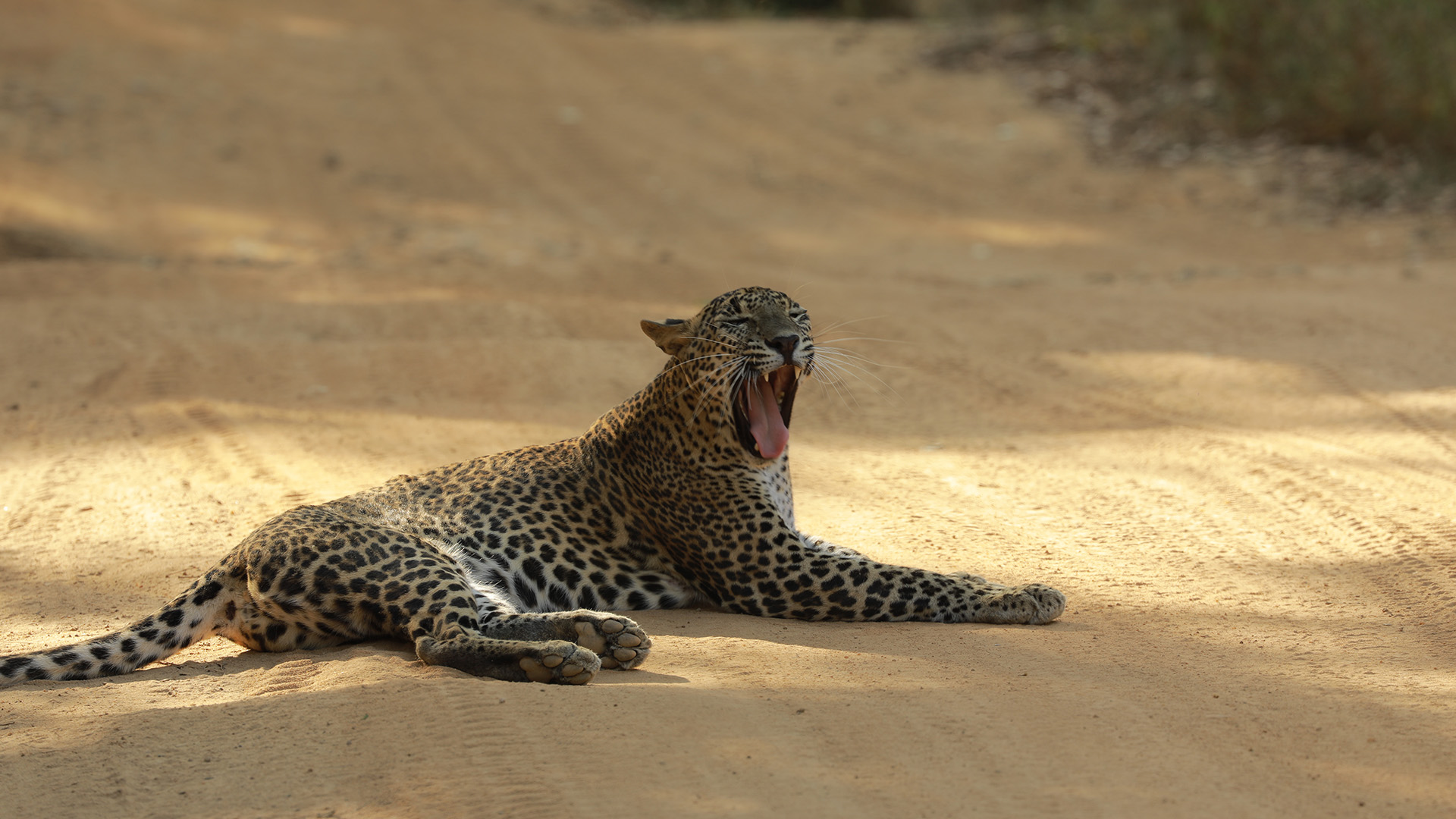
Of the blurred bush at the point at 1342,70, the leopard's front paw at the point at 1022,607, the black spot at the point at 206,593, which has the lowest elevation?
the black spot at the point at 206,593

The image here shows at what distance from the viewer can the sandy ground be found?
424cm

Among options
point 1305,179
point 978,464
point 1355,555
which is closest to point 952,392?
point 978,464

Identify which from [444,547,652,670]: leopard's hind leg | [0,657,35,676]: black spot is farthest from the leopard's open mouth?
[0,657,35,676]: black spot

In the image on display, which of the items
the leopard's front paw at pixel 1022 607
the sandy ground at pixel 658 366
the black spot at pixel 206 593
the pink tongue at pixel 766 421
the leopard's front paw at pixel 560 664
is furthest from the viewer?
the pink tongue at pixel 766 421

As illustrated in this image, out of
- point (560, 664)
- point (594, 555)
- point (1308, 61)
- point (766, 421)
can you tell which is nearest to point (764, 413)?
point (766, 421)

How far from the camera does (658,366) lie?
1086cm

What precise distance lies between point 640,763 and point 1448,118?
15.8 m

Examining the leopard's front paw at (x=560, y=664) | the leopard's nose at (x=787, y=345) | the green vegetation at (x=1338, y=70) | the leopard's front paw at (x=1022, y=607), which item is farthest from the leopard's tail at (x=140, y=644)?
the green vegetation at (x=1338, y=70)

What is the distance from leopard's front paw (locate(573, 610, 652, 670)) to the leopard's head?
1.18 m

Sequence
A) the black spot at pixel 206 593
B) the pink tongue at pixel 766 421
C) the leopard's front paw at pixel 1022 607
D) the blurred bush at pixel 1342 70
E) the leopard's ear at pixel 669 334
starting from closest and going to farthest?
the black spot at pixel 206 593 → the leopard's front paw at pixel 1022 607 → the pink tongue at pixel 766 421 → the leopard's ear at pixel 669 334 → the blurred bush at pixel 1342 70

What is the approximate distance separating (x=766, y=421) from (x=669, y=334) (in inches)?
24.0

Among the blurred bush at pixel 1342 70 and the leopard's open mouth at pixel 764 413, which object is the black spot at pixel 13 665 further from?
the blurred bush at pixel 1342 70

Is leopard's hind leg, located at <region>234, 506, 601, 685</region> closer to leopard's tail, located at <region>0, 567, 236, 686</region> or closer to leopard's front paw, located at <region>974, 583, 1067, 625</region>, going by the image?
leopard's tail, located at <region>0, 567, 236, 686</region>

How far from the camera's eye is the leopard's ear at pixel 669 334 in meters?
6.10
